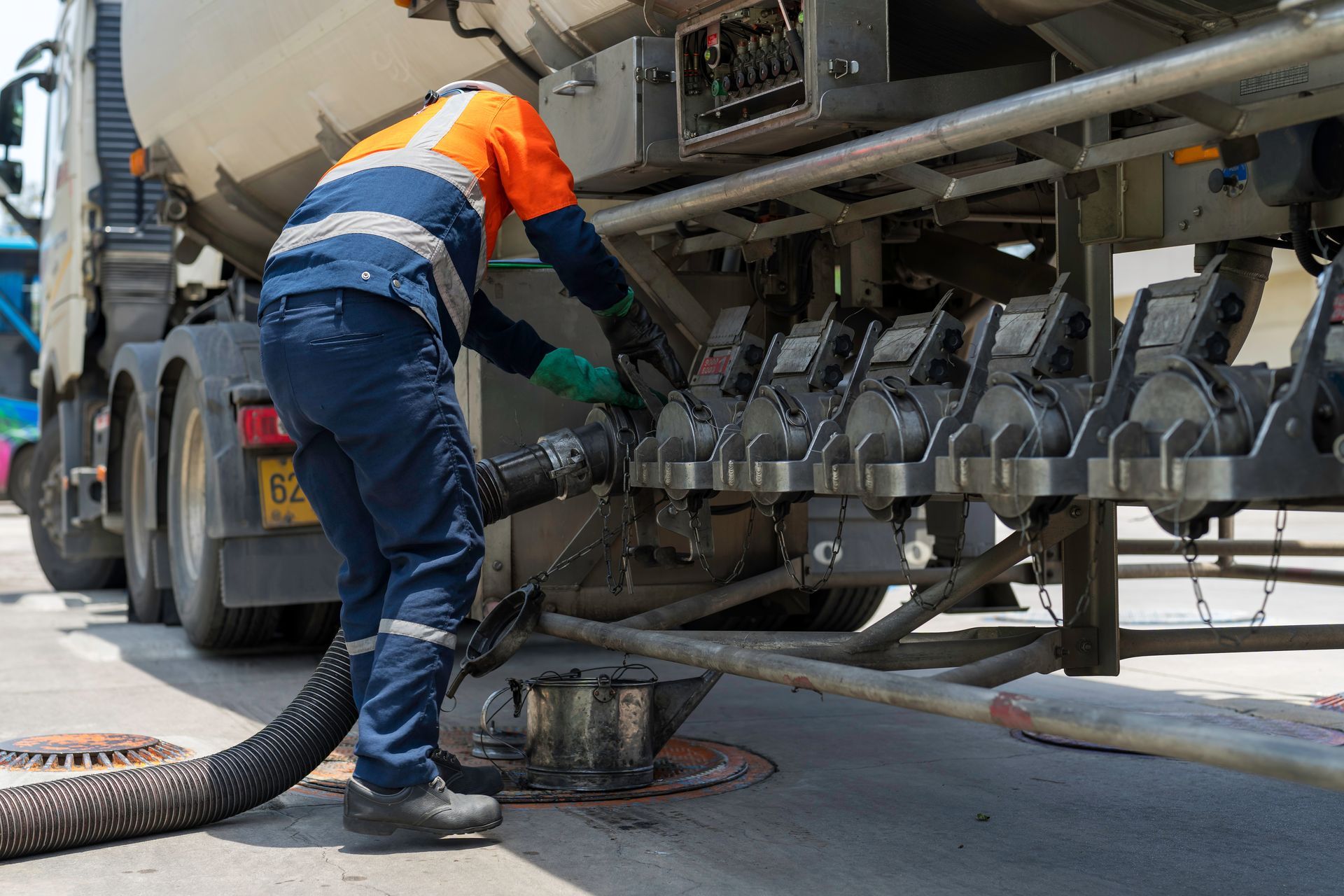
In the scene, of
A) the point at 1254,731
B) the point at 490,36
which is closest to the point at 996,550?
the point at 1254,731

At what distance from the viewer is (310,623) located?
236 inches

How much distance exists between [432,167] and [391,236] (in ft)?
0.64

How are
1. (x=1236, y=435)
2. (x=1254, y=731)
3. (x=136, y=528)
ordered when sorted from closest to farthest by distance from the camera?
(x=1236, y=435) → (x=1254, y=731) → (x=136, y=528)

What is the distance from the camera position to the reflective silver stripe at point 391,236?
10.2 feet

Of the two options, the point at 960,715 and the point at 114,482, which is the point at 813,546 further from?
the point at 114,482

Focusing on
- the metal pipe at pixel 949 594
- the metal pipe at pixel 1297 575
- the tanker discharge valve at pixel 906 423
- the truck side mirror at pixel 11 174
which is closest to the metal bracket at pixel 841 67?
the tanker discharge valve at pixel 906 423

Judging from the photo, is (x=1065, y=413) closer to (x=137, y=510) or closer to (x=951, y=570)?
(x=951, y=570)

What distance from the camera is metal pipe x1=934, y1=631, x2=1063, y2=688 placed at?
2861mm

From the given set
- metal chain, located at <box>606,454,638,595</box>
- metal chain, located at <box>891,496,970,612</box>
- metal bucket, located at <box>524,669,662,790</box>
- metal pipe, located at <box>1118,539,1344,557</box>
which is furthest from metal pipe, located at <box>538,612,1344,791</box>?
metal pipe, located at <box>1118,539,1344,557</box>

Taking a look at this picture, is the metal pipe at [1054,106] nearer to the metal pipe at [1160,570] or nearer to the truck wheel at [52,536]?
the metal pipe at [1160,570]

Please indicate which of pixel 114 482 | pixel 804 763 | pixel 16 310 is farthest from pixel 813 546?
pixel 16 310

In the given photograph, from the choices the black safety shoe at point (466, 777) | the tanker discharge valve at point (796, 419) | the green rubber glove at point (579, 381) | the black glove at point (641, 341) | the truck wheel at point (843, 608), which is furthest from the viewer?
the truck wheel at point (843, 608)

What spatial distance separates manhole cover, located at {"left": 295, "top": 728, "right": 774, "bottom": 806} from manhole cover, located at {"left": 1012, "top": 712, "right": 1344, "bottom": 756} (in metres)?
0.85

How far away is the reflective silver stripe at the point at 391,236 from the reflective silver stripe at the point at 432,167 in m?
0.13
